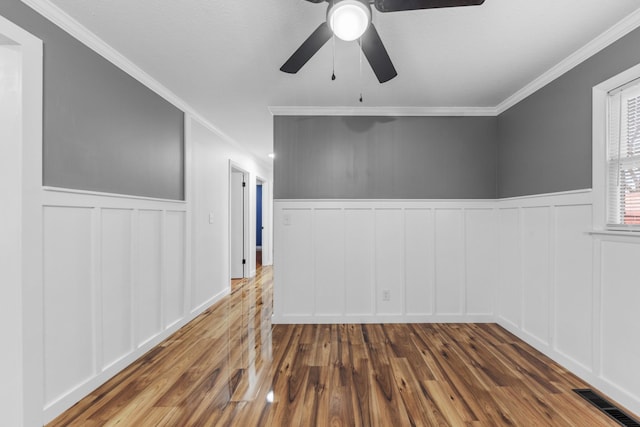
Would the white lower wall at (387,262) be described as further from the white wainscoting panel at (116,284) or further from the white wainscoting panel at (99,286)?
the white wainscoting panel at (116,284)

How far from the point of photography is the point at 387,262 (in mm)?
3301

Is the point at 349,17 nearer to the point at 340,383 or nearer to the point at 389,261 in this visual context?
the point at 340,383

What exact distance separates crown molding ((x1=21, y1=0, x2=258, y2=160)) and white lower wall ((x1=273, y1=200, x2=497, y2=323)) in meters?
1.48

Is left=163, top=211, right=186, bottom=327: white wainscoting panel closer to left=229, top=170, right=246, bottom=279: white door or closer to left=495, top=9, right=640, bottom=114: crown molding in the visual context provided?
left=229, top=170, right=246, bottom=279: white door

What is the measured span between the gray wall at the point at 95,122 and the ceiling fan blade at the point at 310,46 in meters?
1.37

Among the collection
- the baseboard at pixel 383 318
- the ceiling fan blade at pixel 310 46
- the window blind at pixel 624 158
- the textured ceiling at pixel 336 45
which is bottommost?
the baseboard at pixel 383 318

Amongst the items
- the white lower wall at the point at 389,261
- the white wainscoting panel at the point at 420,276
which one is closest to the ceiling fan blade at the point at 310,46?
the white lower wall at the point at 389,261

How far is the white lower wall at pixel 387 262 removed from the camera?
3.29 m

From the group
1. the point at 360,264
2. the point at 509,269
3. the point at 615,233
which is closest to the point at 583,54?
the point at 615,233

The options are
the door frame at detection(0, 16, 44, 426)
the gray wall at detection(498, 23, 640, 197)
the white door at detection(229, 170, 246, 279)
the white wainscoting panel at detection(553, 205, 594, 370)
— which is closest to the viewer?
the door frame at detection(0, 16, 44, 426)

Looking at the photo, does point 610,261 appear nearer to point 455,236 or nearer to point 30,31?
point 455,236

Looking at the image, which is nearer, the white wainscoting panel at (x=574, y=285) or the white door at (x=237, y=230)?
the white wainscoting panel at (x=574, y=285)

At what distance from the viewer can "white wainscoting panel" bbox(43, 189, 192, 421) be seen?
1.75 meters

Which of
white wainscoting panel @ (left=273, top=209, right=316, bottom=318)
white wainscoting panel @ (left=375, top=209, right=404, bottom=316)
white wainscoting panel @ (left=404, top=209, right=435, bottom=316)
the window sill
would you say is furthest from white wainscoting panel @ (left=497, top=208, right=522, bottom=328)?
white wainscoting panel @ (left=273, top=209, right=316, bottom=318)
